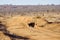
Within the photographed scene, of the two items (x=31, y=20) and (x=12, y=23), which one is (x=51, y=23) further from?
(x=12, y=23)

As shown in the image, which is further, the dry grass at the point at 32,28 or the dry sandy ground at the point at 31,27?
the dry sandy ground at the point at 31,27

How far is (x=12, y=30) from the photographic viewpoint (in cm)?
1944

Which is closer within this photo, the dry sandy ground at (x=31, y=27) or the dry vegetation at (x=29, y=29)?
the dry vegetation at (x=29, y=29)

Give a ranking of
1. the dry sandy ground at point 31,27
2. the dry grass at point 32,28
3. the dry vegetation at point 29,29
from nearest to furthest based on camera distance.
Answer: the dry vegetation at point 29,29
the dry grass at point 32,28
the dry sandy ground at point 31,27

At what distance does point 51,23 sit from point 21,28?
386 centimetres

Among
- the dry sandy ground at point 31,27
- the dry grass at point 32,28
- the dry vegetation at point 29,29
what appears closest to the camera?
the dry vegetation at point 29,29

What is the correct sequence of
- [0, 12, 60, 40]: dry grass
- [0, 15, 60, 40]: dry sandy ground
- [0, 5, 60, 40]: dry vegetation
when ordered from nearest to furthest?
[0, 5, 60, 40]: dry vegetation < [0, 12, 60, 40]: dry grass < [0, 15, 60, 40]: dry sandy ground

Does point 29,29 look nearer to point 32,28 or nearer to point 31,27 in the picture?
point 32,28

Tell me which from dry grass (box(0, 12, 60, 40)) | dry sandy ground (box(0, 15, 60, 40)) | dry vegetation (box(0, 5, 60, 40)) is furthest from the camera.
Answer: dry sandy ground (box(0, 15, 60, 40))

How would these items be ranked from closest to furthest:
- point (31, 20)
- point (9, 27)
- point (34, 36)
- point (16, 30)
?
point (34, 36)
point (16, 30)
point (9, 27)
point (31, 20)

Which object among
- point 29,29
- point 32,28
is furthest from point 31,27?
point 29,29

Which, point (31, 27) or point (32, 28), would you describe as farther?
point (31, 27)

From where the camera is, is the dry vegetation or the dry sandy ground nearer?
the dry vegetation

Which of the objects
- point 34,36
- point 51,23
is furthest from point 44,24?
point 34,36
